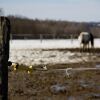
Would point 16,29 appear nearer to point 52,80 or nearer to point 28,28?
point 28,28

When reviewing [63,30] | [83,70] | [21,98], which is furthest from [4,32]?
[63,30]

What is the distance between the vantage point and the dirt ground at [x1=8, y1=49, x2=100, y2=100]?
1112cm

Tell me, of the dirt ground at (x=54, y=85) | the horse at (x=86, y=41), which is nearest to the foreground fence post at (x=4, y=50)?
the dirt ground at (x=54, y=85)

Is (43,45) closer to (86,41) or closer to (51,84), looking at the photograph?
(86,41)

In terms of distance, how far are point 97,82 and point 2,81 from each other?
777cm

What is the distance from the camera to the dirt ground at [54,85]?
Answer: 438 inches

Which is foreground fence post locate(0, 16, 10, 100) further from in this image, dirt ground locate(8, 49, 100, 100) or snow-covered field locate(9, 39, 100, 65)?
snow-covered field locate(9, 39, 100, 65)

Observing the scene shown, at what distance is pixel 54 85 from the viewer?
42.3ft

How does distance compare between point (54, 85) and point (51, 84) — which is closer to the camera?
point (54, 85)

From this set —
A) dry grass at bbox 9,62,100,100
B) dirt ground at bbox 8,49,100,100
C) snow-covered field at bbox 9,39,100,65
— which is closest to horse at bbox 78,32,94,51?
snow-covered field at bbox 9,39,100,65

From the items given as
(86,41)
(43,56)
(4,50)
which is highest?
(86,41)

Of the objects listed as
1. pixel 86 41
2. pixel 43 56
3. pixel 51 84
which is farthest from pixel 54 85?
pixel 86 41

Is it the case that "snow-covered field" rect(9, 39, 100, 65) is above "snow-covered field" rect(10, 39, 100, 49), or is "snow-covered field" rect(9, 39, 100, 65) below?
below

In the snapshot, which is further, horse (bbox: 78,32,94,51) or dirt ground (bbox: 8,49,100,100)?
horse (bbox: 78,32,94,51)
